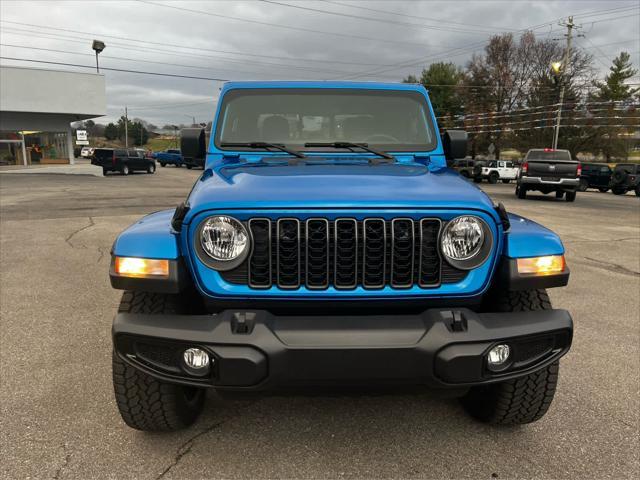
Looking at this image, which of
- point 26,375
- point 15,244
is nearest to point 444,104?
point 15,244

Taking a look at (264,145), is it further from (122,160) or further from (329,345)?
(122,160)

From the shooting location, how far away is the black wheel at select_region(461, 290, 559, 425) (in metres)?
2.42

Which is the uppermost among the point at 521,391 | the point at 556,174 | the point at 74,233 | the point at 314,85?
the point at 314,85

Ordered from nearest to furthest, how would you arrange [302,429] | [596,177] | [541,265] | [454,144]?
[541,265], [302,429], [454,144], [596,177]

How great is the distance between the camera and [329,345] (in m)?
1.97

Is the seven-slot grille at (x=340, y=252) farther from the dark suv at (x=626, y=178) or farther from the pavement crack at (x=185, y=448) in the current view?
the dark suv at (x=626, y=178)

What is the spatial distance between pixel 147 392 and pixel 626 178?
27087mm

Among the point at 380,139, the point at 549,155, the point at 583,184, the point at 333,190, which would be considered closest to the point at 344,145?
the point at 380,139

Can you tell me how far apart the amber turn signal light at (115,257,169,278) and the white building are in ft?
122

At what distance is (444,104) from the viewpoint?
57375 mm

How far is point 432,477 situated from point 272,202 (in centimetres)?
149

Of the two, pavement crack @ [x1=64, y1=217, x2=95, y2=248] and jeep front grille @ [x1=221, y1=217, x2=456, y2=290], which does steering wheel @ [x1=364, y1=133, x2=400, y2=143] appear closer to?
jeep front grille @ [x1=221, y1=217, x2=456, y2=290]

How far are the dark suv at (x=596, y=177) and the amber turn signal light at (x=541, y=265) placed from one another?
1049 inches

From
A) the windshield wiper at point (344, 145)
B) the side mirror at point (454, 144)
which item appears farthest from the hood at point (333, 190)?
the side mirror at point (454, 144)
